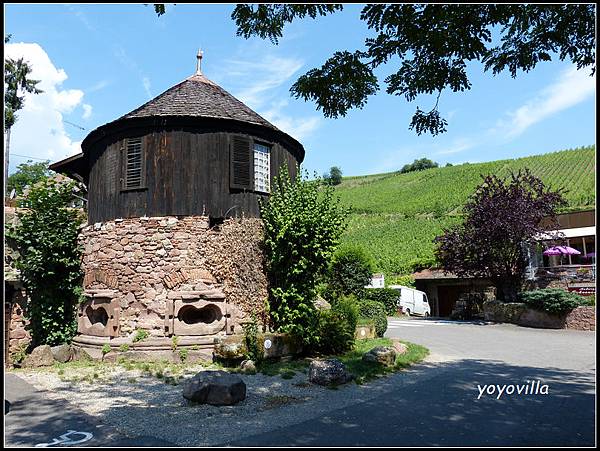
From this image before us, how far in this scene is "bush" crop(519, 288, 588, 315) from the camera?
19.5m

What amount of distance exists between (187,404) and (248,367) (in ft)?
9.93

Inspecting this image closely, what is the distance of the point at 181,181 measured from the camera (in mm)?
13219

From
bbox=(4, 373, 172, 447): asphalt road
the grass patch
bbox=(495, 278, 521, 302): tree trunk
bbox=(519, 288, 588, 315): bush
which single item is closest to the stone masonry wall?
the grass patch

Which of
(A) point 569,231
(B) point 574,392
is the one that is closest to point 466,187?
(A) point 569,231

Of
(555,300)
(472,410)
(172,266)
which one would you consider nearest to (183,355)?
(172,266)

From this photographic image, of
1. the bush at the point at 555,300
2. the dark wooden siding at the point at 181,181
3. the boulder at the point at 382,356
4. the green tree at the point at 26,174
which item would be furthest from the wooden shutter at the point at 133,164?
the green tree at the point at 26,174

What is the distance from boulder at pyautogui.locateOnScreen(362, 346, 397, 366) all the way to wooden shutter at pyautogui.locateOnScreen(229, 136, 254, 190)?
19.6 ft

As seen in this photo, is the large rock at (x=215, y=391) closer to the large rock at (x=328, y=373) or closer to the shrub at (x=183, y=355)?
the large rock at (x=328, y=373)

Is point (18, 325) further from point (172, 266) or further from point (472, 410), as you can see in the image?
point (472, 410)

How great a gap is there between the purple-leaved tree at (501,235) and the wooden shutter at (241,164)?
1455 centimetres

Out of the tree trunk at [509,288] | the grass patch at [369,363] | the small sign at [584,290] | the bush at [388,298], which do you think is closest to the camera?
the grass patch at [369,363]

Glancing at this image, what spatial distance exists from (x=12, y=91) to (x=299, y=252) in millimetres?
24892

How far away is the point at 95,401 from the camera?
821 cm

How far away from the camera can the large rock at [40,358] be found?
11.8 meters
